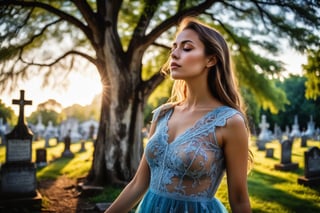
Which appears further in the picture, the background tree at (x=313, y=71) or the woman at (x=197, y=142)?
the background tree at (x=313, y=71)

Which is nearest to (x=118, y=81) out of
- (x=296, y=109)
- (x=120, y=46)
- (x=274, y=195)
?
(x=120, y=46)

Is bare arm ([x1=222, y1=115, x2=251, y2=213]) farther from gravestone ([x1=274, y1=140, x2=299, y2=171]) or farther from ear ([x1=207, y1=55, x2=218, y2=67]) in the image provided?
gravestone ([x1=274, y1=140, x2=299, y2=171])

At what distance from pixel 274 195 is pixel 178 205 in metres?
7.87

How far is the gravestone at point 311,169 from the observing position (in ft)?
31.3

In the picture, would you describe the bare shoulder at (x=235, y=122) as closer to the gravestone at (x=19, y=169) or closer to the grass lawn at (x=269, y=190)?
the grass lawn at (x=269, y=190)

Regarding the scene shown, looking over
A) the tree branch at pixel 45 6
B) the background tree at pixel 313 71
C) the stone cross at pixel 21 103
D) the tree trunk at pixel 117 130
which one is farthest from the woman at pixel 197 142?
the background tree at pixel 313 71

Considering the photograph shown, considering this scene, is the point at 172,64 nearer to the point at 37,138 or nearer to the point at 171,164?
the point at 171,164

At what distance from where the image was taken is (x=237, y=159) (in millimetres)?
1654

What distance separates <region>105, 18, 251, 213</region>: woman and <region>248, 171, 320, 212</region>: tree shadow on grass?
19.5 feet

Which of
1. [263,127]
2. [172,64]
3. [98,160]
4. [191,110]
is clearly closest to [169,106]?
[191,110]

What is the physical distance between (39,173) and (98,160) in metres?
4.21

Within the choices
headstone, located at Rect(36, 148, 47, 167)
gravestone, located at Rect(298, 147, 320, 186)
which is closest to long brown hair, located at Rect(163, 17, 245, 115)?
gravestone, located at Rect(298, 147, 320, 186)

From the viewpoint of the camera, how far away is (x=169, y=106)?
2195 mm

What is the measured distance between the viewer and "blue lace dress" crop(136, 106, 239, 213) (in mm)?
1677
